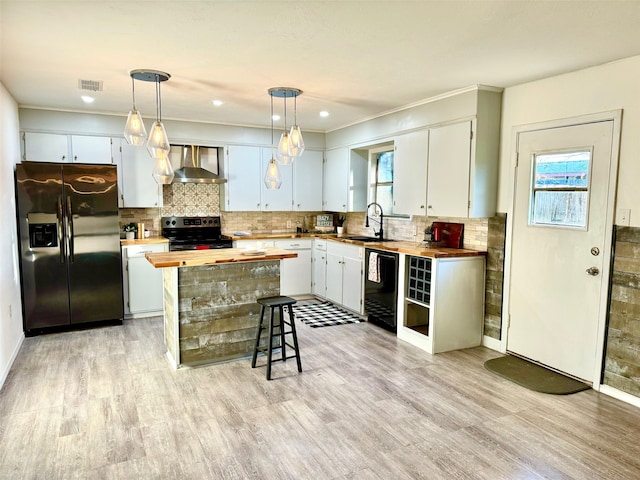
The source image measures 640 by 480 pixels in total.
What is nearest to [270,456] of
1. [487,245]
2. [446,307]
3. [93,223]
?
[446,307]

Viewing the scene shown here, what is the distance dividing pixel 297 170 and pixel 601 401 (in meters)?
4.52

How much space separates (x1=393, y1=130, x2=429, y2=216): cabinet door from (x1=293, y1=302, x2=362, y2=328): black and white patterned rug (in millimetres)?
1426

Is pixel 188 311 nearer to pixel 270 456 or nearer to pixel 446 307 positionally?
pixel 270 456

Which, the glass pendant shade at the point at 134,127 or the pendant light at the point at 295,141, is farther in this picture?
the pendant light at the point at 295,141

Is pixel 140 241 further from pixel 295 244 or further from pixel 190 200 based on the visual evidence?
pixel 295 244

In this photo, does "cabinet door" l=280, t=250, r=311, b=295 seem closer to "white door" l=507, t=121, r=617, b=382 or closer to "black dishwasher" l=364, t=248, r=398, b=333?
"black dishwasher" l=364, t=248, r=398, b=333

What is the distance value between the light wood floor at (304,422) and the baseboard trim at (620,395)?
7 centimetres

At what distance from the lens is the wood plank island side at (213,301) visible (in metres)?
3.58

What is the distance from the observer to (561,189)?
11.5 feet

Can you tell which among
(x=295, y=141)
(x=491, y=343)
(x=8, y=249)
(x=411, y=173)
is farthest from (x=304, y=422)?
(x=8, y=249)

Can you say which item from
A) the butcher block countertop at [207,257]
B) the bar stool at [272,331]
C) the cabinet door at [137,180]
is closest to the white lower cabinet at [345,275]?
the butcher block countertop at [207,257]

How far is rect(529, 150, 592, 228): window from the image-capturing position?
3.35m

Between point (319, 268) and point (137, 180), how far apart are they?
2588mm

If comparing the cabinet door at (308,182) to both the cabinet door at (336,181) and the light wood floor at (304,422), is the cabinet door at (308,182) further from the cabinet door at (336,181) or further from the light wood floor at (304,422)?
the light wood floor at (304,422)
